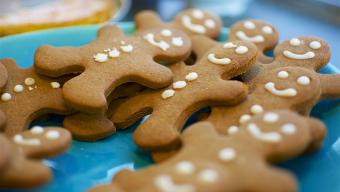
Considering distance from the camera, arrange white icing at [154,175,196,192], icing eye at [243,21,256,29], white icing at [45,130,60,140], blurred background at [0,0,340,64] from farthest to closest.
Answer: blurred background at [0,0,340,64] < icing eye at [243,21,256,29] < white icing at [45,130,60,140] < white icing at [154,175,196,192]

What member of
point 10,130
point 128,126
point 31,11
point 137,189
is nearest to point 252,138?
point 137,189

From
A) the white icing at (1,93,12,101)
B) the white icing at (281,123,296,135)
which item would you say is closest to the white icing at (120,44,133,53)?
the white icing at (1,93,12,101)

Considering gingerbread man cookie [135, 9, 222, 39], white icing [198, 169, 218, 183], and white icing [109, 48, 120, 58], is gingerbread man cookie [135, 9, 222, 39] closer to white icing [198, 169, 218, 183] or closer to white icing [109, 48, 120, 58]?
white icing [109, 48, 120, 58]

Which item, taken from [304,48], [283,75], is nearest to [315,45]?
[304,48]

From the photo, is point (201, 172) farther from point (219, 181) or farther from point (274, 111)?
point (274, 111)

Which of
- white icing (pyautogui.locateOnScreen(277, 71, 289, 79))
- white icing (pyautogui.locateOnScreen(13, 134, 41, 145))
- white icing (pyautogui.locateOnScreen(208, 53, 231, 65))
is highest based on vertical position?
white icing (pyautogui.locateOnScreen(208, 53, 231, 65))

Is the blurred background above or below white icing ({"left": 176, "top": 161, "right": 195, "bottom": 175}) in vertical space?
below

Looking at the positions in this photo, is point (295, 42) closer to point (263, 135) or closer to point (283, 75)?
point (283, 75)

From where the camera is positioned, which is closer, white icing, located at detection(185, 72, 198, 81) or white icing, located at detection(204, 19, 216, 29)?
white icing, located at detection(185, 72, 198, 81)
